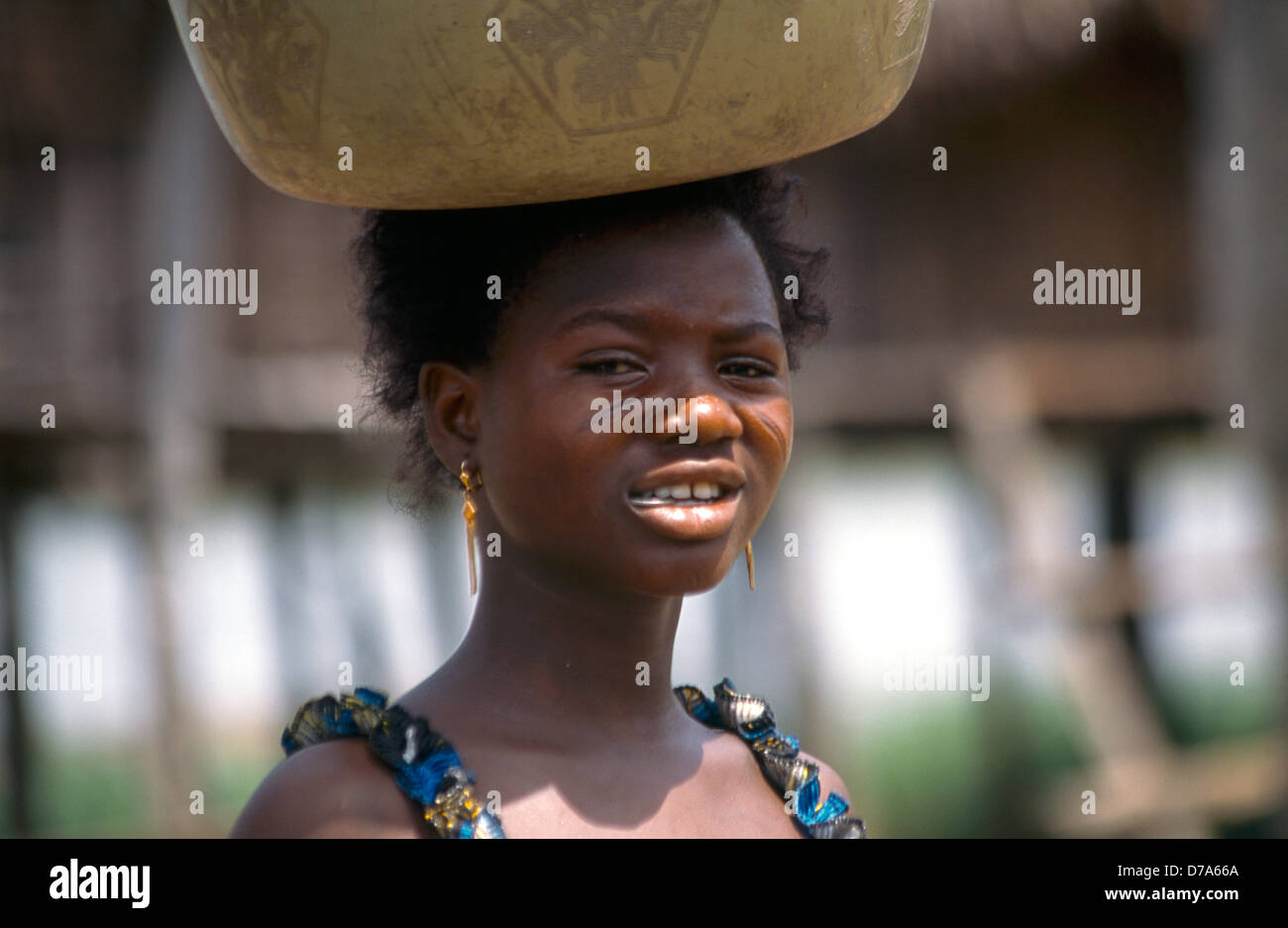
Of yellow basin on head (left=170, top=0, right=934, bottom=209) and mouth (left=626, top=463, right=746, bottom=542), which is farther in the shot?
mouth (left=626, top=463, right=746, bottom=542)

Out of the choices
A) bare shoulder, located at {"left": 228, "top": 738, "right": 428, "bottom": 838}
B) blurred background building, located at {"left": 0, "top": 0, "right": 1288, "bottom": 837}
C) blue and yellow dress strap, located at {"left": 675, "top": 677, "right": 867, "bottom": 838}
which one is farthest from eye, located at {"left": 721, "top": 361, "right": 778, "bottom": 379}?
blurred background building, located at {"left": 0, "top": 0, "right": 1288, "bottom": 837}

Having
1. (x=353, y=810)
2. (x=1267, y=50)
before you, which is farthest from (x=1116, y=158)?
(x=353, y=810)

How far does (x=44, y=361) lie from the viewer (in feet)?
20.9

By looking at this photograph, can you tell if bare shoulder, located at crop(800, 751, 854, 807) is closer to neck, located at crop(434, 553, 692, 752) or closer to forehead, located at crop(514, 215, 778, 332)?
neck, located at crop(434, 553, 692, 752)

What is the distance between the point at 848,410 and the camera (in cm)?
746

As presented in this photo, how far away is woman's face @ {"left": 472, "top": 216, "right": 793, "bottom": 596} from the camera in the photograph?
6.52ft

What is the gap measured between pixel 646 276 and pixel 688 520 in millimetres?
331

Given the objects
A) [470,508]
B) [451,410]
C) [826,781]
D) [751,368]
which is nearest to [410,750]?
[470,508]

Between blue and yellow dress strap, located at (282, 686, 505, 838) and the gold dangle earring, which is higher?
the gold dangle earring

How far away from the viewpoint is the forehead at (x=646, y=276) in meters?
2.02

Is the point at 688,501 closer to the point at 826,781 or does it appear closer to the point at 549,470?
the point at 549,470

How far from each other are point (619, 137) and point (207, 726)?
5821 millimetres
